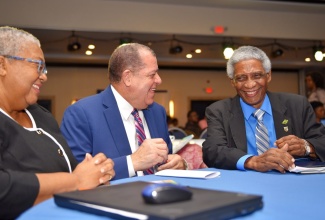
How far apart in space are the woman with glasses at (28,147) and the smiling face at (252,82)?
1.16 meters

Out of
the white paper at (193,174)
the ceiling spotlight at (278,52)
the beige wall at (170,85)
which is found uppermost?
the ceiling spotlight at (278,52)

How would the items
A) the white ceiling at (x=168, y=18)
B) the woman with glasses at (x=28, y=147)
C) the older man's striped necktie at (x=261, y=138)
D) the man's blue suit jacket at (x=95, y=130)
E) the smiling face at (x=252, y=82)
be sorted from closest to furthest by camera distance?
1. the woman with glasses at (x=28, y=147)
2. the man's blue suit jacket at (x=95, y=130)
3. the older man's striped necktie at (x=261, y=138)
4. the smiling face at (x=252, y=82)
5. the white ceiling at (x=168, y=18)

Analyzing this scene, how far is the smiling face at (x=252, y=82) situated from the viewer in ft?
7.64

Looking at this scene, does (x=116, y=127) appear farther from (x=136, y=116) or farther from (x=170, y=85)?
(x=170, y=85)

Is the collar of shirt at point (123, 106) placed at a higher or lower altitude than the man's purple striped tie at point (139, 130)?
higher

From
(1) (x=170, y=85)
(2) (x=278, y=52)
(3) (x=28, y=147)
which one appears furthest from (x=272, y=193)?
(1) (x=170, y=85)

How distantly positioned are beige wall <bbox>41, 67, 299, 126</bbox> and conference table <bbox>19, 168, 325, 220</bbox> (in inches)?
467

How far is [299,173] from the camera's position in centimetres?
155

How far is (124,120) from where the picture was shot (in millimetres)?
2236

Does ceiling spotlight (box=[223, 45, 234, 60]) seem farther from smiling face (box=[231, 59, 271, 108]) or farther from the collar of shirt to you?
the collar of shirt

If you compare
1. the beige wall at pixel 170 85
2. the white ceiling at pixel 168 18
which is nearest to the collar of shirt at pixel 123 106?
the white ceiling at pixel 168 18

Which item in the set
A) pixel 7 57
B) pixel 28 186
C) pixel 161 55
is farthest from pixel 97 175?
pixel 161 55

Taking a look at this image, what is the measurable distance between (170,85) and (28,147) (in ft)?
40.9

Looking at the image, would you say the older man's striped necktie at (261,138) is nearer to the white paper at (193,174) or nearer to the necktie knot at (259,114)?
the necktie knot at (259,114)
